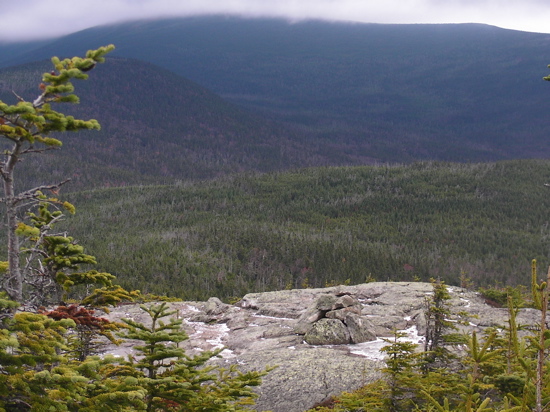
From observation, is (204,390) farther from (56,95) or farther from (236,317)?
(236,317)

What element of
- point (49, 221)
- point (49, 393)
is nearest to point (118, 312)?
point (49, 221)

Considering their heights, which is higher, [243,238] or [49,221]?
[49,221]

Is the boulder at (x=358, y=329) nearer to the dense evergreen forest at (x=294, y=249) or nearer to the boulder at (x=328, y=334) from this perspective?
the boulder at (x=328, y=334)

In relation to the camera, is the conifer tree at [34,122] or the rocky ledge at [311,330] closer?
the conifer tree at [34,122]

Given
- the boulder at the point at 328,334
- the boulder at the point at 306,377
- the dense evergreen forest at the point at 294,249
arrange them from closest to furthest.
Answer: the boulder at the point at 306,377, the boulder at the point at 328,334, the dense evergreen forest at the point at 294,249

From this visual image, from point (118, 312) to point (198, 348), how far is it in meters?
12.6

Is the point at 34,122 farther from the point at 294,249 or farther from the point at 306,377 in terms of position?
the point at 294,249

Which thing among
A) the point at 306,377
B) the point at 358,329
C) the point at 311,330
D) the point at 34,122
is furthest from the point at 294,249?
the point at 34,122

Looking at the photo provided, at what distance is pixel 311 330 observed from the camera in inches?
1300

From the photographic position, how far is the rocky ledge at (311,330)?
85.6ft

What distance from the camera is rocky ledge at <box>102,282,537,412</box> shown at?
26.1 metres

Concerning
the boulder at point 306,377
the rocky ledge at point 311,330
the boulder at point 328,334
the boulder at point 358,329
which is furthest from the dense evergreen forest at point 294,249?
the boulder at point 306,377

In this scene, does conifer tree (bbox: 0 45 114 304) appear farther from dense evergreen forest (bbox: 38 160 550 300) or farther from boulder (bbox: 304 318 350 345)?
dense evergreen forest (bbox: 38 160 550 300)

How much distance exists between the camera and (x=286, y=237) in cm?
15862
